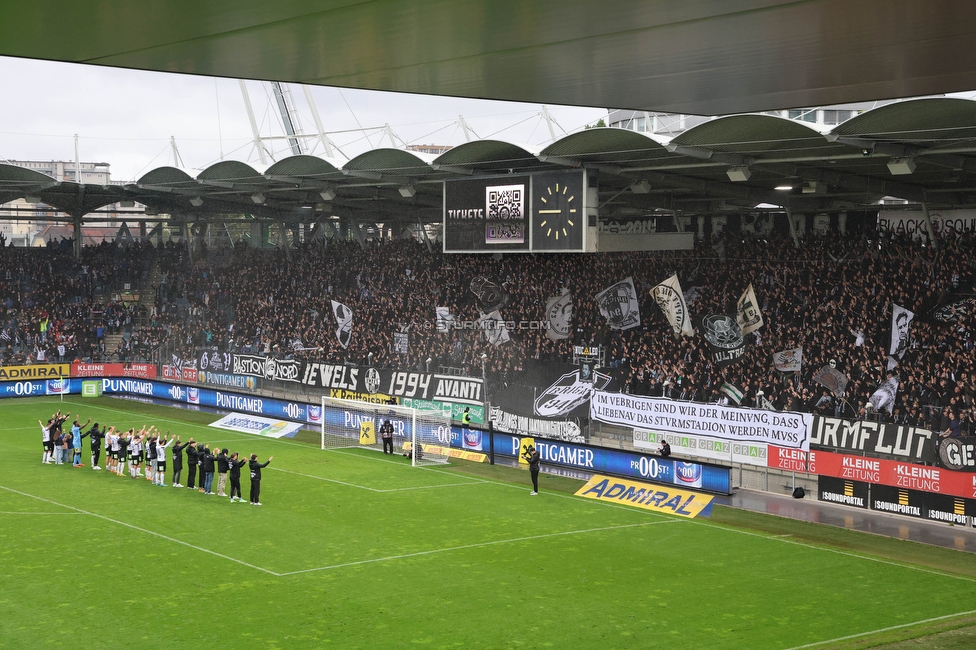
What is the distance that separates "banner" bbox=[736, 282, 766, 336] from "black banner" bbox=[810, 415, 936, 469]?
616 cm

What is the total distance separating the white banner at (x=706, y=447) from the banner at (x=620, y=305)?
23.0ft

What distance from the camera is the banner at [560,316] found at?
38.7 meters

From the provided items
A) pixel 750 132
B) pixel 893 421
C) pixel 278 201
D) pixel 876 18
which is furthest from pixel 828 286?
pixel 876 18

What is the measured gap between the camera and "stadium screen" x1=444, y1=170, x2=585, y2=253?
98.2 ft

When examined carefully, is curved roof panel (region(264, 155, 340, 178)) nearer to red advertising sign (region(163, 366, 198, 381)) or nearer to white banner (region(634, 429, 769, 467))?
red advertising sign (region(163, 366, 198, 381))

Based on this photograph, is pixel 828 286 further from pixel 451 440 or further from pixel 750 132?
pixel 451 440

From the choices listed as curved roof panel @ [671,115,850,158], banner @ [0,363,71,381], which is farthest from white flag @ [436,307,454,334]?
banner @ [0,363,71,381]

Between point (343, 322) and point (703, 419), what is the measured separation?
20995 mm

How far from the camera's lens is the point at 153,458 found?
92.7ft

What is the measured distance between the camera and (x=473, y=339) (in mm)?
40156

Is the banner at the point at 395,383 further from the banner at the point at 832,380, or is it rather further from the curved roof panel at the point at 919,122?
the curved roof panel at the point at 919,122

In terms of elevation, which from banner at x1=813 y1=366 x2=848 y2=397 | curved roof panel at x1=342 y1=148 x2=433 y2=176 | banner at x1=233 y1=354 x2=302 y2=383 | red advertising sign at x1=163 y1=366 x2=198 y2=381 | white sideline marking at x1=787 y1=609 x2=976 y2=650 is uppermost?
curved roof panel at x1=342 y1=148 x2=433 y2=176

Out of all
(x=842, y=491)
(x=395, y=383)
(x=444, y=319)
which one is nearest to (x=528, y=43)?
(x=842, y=491)

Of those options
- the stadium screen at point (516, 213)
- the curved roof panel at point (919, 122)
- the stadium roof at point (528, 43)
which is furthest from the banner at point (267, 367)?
the stadium roof at point (528, 43)
